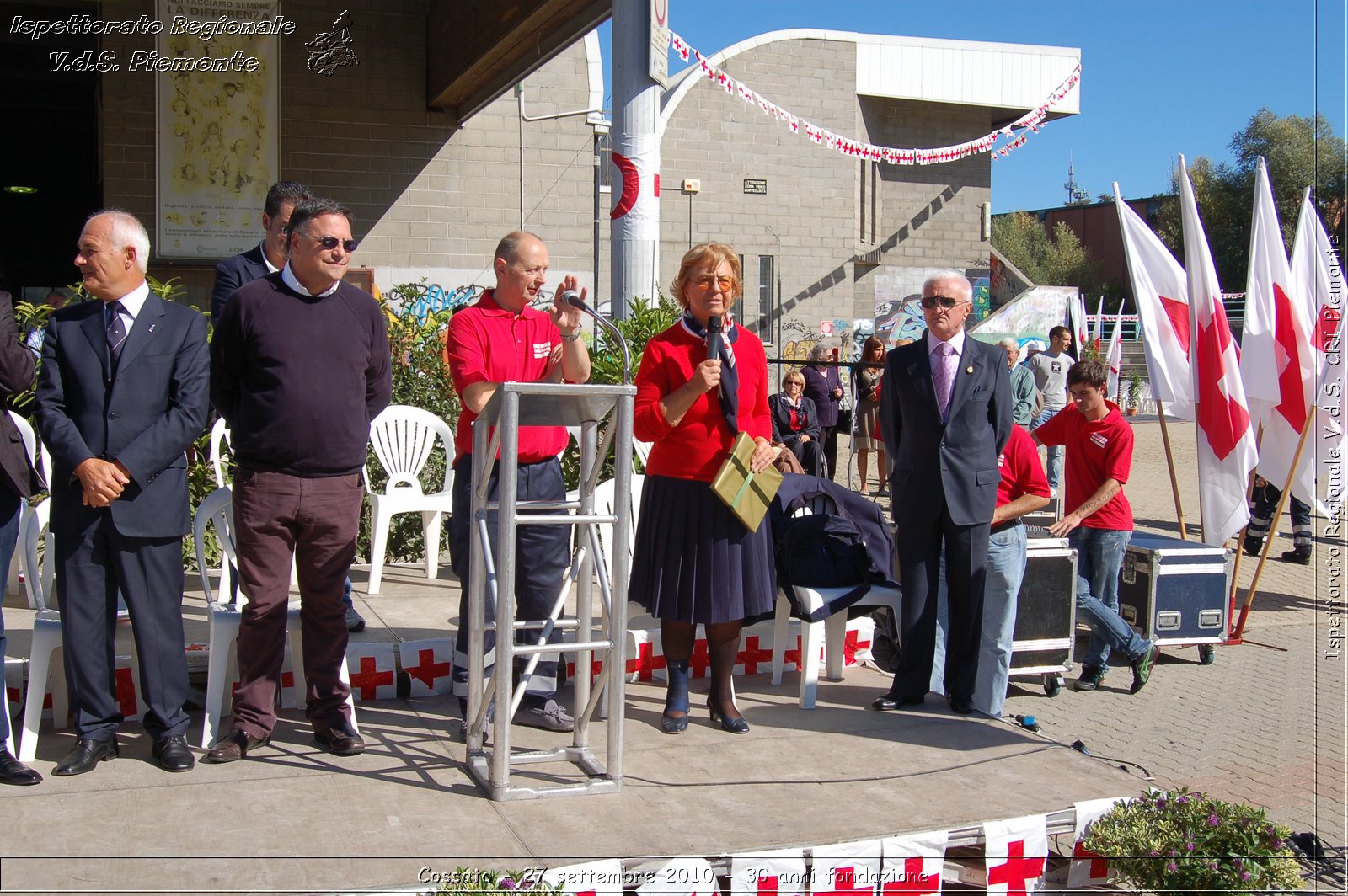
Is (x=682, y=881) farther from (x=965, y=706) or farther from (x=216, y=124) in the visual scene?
(x=216, y=124)

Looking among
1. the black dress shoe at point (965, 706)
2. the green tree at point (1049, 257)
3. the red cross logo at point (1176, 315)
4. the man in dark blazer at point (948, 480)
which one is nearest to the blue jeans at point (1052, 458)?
the red cross logo at point (1176, 315)

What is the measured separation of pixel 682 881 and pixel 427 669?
2.21 metres

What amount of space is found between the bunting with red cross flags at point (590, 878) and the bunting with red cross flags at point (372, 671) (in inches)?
81.1

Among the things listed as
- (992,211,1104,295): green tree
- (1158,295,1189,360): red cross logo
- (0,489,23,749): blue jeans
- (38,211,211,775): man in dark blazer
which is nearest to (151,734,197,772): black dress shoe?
(38,211,211,775): man in dark blazer

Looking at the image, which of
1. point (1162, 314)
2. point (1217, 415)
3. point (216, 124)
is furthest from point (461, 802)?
point (216, 124)

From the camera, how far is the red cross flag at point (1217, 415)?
7.35 m

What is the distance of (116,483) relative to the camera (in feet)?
13.1

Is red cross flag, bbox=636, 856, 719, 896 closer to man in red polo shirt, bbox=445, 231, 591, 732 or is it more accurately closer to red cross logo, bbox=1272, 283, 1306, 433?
man in red polo shirt, bbox=445, 231, 591, 732

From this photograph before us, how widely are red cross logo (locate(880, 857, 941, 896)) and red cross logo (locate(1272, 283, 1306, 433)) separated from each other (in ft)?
17.7

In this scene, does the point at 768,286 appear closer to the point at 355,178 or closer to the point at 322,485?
the point at 355,178

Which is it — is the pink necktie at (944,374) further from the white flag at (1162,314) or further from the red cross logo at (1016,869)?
the white flag at (1162,314)

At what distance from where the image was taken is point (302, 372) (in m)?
4.17

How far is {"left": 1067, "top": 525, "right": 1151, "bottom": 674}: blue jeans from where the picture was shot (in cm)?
630

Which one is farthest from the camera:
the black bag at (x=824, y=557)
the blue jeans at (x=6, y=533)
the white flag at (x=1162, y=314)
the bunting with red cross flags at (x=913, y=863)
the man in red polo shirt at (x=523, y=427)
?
the white flag at (x=1162, y=314)
